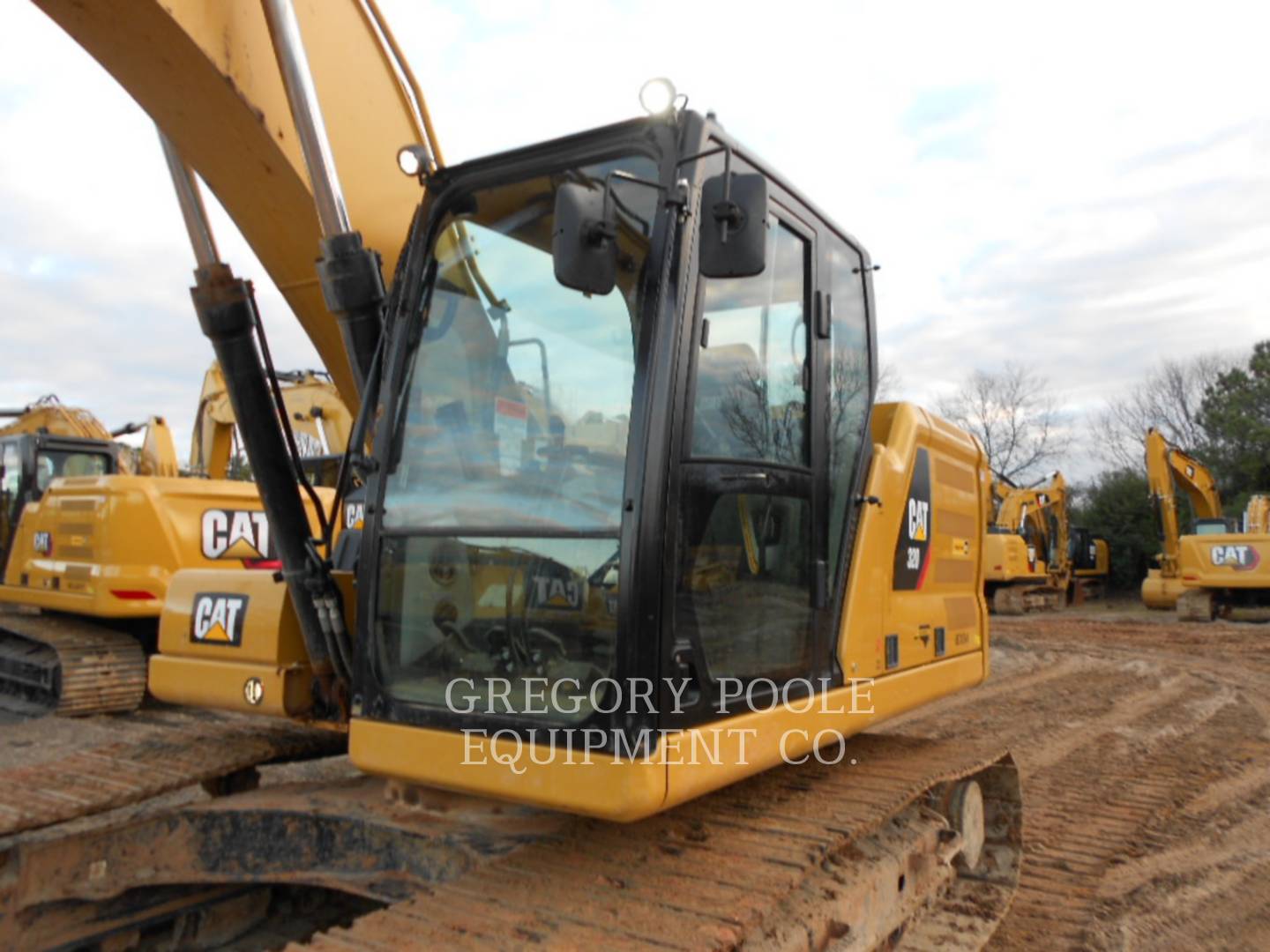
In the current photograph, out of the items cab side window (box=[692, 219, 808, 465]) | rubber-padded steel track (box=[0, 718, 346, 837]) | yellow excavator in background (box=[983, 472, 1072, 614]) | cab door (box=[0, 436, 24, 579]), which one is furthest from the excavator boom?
yellow excavator in background (box=[983, 472, 1072, 614])

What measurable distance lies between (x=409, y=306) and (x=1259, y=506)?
1923 cm

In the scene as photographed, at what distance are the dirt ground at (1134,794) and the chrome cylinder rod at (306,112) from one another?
3.36 m

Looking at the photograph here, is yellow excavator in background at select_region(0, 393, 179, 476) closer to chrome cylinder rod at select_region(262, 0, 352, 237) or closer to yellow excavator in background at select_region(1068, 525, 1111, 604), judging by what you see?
chrome cylinder rod at select_region(262, 0, 352, 237)

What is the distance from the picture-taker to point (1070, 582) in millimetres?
24234

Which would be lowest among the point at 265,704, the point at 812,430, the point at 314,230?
the point at 265,704

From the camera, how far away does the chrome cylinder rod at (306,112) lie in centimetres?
291

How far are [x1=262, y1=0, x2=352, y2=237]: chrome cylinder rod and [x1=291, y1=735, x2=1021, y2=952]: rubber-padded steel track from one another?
6.10ft

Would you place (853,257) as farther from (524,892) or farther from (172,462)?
(172,462)

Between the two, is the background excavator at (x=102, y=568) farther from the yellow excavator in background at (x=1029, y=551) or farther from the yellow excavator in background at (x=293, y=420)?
the yellow excavator in background at (x=1029, y=551)

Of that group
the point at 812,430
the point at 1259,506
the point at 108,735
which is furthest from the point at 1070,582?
the point at 812,430

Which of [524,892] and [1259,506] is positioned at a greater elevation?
[1259,506]

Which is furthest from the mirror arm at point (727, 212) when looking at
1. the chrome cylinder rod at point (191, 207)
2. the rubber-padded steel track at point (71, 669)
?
the rubber-padded steel track at point (71, 669)

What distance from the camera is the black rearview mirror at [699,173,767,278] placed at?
2.39 m

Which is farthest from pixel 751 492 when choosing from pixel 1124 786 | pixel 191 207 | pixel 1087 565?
pixel 1087 565
